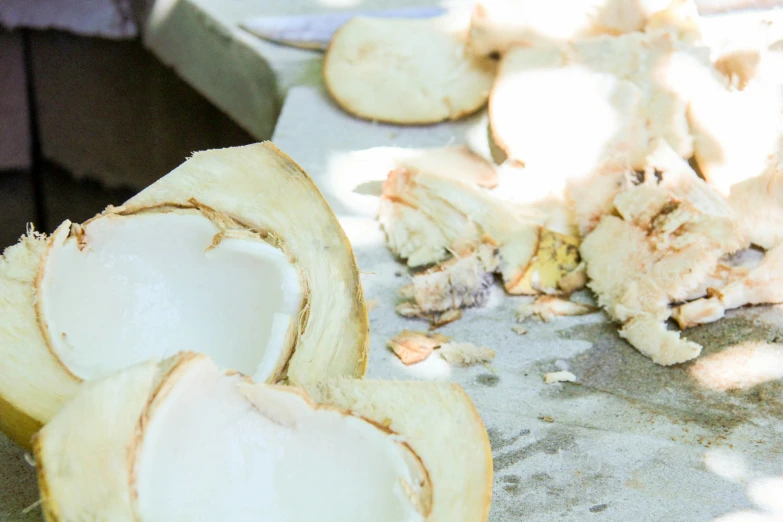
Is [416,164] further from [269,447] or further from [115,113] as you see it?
[115,113]

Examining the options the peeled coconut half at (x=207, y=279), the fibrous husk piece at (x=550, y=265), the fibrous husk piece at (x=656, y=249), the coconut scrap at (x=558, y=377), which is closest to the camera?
the peeled coconut half at (x=207, y=279)

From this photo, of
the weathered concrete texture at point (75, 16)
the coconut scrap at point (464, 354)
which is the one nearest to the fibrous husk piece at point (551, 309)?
the coconut scrap at point (464, 354)

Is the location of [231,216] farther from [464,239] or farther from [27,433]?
[464,239]

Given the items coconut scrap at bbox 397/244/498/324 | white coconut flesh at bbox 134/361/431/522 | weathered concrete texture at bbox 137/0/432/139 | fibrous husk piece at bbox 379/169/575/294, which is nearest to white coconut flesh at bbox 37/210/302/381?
white coconut flesh at bbox 134/361/431/522

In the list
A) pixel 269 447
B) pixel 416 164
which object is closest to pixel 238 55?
pixel 416 164

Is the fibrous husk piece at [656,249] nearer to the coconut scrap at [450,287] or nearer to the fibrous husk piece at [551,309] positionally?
the fibrous husk piece at [551,309]

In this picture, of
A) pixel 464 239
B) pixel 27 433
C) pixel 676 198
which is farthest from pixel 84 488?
pixel 676 198

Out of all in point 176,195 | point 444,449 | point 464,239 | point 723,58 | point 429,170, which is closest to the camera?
point 444,449
